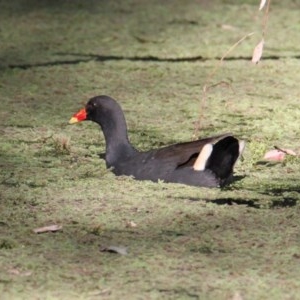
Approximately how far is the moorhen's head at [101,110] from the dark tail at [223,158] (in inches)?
19.1

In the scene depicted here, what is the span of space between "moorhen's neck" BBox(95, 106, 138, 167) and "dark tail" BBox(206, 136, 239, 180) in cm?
Result: 34

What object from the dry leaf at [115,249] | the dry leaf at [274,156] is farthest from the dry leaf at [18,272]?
the dry leaf at [274,156]

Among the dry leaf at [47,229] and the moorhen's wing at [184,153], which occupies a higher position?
the moorhen's wing at [184,153]

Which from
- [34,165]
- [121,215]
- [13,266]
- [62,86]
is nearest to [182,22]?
[62,86]

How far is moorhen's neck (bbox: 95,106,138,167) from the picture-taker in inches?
145

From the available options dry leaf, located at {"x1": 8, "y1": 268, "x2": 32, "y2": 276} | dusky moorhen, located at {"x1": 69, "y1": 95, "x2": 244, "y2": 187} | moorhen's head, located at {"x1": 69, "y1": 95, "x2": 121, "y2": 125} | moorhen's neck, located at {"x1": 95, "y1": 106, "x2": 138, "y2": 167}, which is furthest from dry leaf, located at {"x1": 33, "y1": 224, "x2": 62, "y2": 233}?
moorhen's head, located at {"x1": 69, "y1": 95, "x2": 121, "y2": 125}

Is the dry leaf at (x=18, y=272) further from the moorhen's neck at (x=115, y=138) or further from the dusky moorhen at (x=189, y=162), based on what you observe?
the moorhen's neck at (x=115, y=138)

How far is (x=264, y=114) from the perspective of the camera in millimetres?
4461

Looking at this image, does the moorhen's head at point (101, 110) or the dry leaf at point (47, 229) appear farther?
the moorhen's head at point (101, 110)

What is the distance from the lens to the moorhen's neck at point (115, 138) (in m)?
3.69

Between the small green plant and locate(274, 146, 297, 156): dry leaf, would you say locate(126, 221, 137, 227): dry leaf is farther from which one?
locate(274, 146, 297, 156): dry leaf

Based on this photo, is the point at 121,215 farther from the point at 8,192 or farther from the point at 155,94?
the point at 155,94

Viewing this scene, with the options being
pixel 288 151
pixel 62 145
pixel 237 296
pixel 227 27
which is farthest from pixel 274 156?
pixel 227 27

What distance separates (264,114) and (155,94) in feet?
1.61
